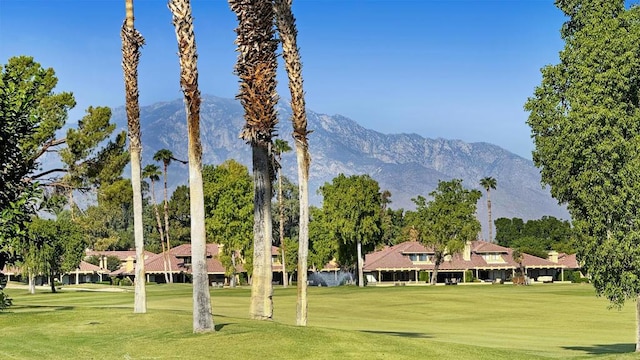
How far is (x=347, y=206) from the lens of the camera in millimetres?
118812

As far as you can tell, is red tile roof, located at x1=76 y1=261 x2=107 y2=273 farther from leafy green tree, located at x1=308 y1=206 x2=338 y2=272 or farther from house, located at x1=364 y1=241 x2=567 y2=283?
house, located at x1=364 y1=241 x2=567 y2=283

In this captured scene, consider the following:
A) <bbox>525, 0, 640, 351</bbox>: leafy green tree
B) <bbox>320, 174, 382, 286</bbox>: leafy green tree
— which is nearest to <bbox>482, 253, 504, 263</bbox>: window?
Result: <bbox>320, 174, 382, 286</bbox>: leafy green tree

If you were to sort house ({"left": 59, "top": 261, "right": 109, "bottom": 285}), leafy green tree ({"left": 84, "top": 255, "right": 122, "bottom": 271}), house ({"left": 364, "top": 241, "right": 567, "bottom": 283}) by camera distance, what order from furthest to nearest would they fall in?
leafy green tree ({"left": 84, "top": 255, "right": 122, "bottom": 271}), house ({"left": 59, "top": 261, "right": 109, "bottom": 285}), house ({"left": 364, "top": 241, "right": 567, "bottom": 283})

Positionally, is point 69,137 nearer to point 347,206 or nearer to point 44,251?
point 44,251

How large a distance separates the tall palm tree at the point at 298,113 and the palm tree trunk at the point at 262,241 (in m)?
1.38

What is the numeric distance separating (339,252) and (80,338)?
96.0m

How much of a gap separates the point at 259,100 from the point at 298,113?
6.07 feet

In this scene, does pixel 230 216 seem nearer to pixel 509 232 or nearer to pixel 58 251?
pixel 58 251

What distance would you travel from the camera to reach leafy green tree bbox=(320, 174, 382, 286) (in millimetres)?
117750

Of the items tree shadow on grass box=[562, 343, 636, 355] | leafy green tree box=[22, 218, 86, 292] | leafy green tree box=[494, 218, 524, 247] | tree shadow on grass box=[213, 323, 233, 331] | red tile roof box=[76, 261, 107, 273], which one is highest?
leafy green tree box=[494, 218, 524, 247]

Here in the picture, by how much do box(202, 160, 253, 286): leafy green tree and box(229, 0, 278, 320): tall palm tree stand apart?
78.8m

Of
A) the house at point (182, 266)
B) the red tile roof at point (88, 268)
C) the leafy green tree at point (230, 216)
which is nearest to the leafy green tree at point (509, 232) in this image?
the house at point (182, 266)

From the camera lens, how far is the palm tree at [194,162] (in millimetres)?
28641

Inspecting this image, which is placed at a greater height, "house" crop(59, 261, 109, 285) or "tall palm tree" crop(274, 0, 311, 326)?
"tall palm tree" crop(274, 0, 311, 326)
